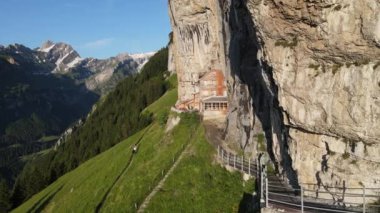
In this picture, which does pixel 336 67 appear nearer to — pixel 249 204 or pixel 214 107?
pixel 249 204

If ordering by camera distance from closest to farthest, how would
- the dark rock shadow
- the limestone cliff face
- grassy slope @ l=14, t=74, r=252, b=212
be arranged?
the limestone cliff face < the dark rock shadow < grassy slope @ l=14, t=74, r=252, b=212

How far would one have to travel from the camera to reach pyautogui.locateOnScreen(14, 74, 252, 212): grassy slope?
1864 inches

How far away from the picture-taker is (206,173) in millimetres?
51938

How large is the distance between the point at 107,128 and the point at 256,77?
10626 cm

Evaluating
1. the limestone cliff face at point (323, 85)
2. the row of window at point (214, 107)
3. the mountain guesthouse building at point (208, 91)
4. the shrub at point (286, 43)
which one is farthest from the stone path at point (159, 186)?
the shrub at point (286, 43)

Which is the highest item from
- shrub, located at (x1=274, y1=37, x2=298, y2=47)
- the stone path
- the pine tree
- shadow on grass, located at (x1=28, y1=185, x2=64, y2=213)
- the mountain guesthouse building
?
shrub, located at (x1=274, y1=37, x2=298, y2=47)

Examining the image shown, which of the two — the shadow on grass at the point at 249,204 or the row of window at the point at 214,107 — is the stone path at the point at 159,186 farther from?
the row of window at the point at 214,107

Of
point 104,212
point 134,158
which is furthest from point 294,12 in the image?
point 134,158

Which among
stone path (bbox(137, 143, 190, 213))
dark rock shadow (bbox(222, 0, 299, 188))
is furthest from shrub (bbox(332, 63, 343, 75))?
stone path (bbox(137, 143, 190, 213))

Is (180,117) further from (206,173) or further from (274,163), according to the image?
(274,163)

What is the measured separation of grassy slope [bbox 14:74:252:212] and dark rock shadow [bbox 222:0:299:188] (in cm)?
706

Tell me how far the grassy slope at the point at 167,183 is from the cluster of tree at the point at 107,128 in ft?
127

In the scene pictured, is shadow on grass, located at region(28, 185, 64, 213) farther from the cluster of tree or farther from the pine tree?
the cluster of tree

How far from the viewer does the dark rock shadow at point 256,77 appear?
126 feet
